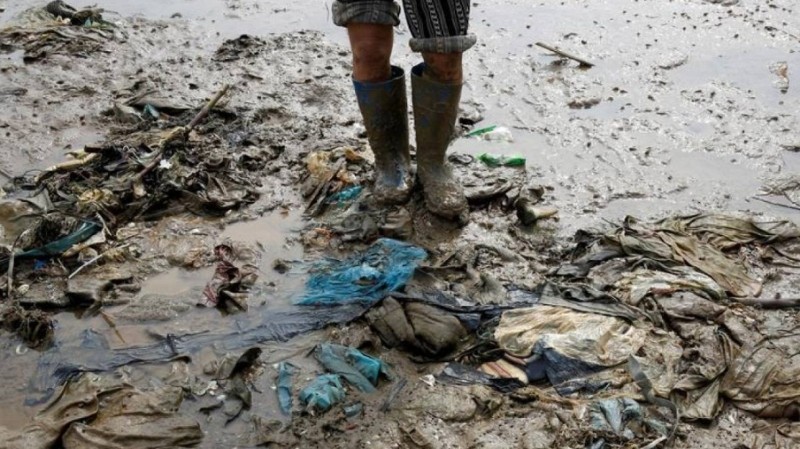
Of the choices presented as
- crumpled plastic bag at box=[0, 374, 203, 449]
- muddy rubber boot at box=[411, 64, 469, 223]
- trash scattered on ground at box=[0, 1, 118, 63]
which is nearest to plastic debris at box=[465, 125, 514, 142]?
muddy rubber boot at box=[411, 64, 469, 223]

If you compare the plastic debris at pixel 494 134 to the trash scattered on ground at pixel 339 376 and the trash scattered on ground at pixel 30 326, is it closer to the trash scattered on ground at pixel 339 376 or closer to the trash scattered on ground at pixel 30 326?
the trash scattered on ground at pixel 339 376

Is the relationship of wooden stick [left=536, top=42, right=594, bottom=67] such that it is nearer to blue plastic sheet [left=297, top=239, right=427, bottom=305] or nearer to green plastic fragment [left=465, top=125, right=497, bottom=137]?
green plastic fragment [left=465, top=125, right=497, bottom=137]

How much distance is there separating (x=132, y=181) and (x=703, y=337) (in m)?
2.68

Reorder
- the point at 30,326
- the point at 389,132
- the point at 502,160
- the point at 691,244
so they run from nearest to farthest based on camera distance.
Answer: the point at 30,326, the point at 691,244, the point at 389,132, the point at 502,160

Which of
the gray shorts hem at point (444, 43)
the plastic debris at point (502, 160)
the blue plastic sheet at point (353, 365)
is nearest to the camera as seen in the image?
the blue plastic sheet at point (353, 365)

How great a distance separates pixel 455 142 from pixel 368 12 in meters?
1.31

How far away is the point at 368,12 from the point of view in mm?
2877

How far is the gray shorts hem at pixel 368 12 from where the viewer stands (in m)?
2.87

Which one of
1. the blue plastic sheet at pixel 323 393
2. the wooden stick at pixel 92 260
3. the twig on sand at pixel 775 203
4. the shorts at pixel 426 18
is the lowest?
the wooden stick at pixel 92 260

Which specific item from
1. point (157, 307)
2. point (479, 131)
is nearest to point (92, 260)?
point (157, 307)

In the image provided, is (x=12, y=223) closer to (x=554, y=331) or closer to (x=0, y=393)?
(x=0, y=393)

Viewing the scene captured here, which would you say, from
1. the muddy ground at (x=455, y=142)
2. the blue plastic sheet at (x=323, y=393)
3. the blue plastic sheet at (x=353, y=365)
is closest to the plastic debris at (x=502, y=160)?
the muddy ground at (x=455, y=142)

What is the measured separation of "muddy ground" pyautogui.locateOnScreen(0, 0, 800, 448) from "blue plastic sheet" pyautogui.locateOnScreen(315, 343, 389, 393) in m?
0.07

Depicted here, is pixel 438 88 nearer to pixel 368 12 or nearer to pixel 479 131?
pixel 368 12
